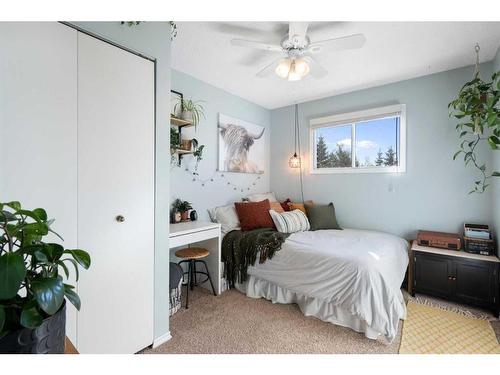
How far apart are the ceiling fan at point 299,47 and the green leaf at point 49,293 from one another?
185 cm

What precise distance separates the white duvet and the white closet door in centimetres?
129

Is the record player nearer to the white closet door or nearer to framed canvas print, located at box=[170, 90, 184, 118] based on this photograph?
the white closet door

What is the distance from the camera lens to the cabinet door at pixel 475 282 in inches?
86.5

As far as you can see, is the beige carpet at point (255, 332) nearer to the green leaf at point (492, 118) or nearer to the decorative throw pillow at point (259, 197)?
the decorative throw pillow at point (259, 197)

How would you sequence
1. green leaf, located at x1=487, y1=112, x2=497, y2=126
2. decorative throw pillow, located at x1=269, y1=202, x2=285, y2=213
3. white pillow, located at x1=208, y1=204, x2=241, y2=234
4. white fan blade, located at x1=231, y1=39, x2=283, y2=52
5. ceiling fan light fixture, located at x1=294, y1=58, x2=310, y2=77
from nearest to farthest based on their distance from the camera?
green leaf, located at x1=487, y1=112, x2=497, y2=126
white fan blade, located at x1=231, y1=39, x2=283, y2=52
ceiling fan light fixture, located at x1=294, y1=58, x2=310, y2=77
white pillow, located at x1=208, y1=204, x2=241, y2=234
decorative throw pillow, located at x1=269, y1=202, x2=285, y2=213

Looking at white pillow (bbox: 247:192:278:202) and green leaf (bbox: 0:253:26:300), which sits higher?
white pillow (bbox: 247:192:278:202)

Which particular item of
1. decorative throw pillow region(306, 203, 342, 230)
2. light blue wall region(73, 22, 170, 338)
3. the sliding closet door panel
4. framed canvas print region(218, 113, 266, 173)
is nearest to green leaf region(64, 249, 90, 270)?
the sliding closet door panel

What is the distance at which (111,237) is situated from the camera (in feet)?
4.96

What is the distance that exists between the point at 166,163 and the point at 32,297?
1333 millimetres

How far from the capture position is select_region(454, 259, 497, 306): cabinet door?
220cm

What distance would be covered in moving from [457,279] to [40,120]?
3594 millimetres

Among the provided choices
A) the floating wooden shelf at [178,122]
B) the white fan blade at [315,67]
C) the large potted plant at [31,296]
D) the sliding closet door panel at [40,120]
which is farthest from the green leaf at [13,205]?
the white fan blade at [315,67]

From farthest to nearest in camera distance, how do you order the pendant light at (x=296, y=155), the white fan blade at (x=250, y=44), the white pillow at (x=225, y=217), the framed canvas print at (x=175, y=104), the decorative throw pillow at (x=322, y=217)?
the pendant light at (x=296, y=155), the decorative throw pillow at (x=322, y=217), the white pillow at (x=225, y=217), the framed canvas print at (x=175, y=104), the white fan blade at (x=250, y=44)
